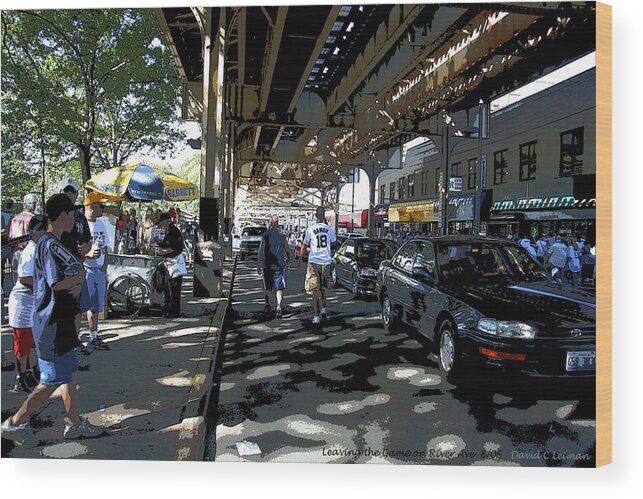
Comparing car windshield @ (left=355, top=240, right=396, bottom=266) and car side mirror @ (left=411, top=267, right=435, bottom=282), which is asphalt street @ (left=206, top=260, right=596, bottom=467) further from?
car windshield @ (left=355, top=240, right=396, bottom=266)

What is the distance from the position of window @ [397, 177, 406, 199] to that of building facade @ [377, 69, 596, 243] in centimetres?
1

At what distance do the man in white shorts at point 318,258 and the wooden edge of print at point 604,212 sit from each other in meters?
2.81

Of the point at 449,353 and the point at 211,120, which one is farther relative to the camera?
the point at 211,120

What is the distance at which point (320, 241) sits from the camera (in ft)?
22.6

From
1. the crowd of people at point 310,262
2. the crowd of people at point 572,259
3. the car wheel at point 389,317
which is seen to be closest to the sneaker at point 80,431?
the crowd of people at point 310,262

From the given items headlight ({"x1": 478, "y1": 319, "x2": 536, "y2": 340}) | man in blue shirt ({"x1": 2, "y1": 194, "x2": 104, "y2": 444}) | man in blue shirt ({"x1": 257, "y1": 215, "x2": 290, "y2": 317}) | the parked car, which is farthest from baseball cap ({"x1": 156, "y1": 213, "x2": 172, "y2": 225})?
headlight ({"x1": 478, "y1": 319, "x2": 536, "y2": 340})

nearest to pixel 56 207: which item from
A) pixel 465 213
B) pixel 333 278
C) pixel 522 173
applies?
pixel 333 278

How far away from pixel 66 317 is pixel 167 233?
A: 3.21 m

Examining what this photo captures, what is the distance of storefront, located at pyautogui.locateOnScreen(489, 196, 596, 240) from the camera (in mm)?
4656

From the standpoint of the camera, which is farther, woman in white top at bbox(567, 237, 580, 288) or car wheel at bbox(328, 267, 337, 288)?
car wheel at bbox(328, 267, 337, 288)

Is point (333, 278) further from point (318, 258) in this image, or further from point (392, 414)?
point (392, 414)

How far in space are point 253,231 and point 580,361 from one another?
5.06 m

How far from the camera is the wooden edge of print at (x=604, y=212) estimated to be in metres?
4.48

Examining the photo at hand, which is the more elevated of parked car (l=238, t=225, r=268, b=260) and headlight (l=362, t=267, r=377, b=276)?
parked car (l=238, t=225, r=268, b=260)
